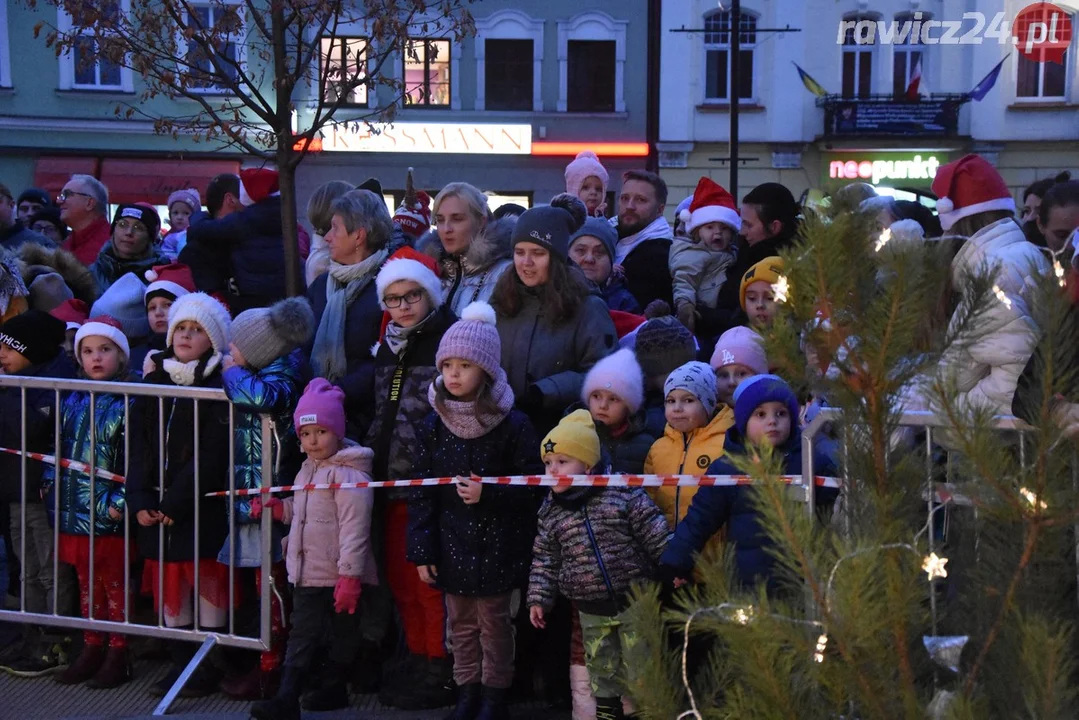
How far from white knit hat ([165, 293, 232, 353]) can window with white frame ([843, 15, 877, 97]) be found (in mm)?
23340

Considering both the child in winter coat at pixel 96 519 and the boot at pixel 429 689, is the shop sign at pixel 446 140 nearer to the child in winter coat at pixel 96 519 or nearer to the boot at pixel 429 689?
A: the child in winter coat at pixel 96 519

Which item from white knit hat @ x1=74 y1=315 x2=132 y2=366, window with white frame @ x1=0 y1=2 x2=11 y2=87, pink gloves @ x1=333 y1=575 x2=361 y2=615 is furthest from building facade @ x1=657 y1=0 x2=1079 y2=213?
pink gloves @ x1=333 y1=575 x2=361 y2=615

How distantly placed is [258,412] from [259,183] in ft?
8.27

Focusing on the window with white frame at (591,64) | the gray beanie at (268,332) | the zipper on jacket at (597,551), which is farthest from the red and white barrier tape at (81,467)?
the window with white frame at (591,64)

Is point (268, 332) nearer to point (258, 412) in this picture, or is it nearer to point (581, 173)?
point (258, 412)

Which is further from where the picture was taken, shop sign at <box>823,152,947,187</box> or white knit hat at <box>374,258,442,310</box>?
shop sign at <box>823,152,947,187</box>

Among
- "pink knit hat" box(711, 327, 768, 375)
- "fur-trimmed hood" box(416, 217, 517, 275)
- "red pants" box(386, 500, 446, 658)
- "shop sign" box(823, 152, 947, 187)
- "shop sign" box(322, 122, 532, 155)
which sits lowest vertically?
"red pants" box(386, 500, 446, 658)

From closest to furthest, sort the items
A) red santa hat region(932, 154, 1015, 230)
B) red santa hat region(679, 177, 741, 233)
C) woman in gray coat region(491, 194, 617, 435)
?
red santa hat region(932, 154, 1015, 230), woman in gray coat region(491, 194, 617, 435), red santa hat region(679, 177, 741, 233)

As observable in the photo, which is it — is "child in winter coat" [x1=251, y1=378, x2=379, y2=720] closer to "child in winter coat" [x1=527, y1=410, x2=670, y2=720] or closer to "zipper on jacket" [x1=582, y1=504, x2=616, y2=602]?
"child in winter coat" [x1=527, y1=410, x2=670, y2=720]

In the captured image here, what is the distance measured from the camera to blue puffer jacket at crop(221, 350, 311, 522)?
206 inches

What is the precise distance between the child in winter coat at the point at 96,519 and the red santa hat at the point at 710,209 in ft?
10.3

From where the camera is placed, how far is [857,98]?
26.8m

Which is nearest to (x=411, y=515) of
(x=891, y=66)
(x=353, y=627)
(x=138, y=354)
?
(x=353, y=627)

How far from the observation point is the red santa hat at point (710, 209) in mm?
6828
